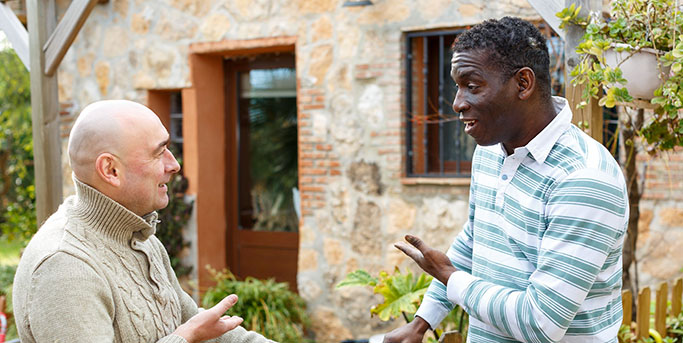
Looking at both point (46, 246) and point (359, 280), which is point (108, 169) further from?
point (359, 280)

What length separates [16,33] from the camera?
15.9ft

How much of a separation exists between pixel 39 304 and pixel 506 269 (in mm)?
1202

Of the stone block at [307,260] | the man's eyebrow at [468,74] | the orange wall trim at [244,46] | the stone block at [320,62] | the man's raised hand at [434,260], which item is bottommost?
the stone block at [307,260]

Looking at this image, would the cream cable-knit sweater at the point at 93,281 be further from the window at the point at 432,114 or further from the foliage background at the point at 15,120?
the foliage background at the point at 15,120

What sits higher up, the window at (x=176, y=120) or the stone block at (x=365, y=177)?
the window at (x=176, y=120)

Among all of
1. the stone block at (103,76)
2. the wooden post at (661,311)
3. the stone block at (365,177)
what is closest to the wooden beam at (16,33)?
the stone block at (103,76)

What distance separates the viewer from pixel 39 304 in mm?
1685

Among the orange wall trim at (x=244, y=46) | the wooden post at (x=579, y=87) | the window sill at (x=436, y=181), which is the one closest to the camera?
the wooden post at (x=579, y=87)

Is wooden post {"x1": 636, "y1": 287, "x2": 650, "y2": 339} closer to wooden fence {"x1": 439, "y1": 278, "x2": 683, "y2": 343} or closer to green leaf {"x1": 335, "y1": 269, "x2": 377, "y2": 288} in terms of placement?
wooden fence {"x1": 439, "y1": 278, "x2": 683, "y2": 343}

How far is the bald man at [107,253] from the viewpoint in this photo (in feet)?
5.55

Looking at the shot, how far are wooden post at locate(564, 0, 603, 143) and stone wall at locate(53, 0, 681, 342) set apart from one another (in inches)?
82.8

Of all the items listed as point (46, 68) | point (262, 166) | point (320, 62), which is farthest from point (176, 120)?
point (46, 68)

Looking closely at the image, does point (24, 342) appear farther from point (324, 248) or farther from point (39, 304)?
point (324, 248)

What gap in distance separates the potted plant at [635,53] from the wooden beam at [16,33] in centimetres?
359
